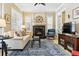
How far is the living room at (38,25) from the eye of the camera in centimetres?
523

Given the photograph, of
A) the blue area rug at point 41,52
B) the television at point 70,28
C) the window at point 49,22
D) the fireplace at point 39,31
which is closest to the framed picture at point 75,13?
the television at point 70,28

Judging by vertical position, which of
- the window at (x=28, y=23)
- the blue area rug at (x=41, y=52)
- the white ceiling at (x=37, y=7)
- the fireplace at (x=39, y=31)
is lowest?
the blue area rug at (x=41, y=52)

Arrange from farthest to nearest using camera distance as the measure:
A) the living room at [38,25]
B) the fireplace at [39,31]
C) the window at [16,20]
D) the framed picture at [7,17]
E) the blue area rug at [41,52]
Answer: the fireplace at [39,31] → the window at [16,20] → the framed picture at [7,17] → the living room at [38,25] → the blue area rug at [41,52]

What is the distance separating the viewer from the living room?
5234 mm

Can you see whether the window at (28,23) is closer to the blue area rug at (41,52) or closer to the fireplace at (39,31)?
the fireplace at (39,31)

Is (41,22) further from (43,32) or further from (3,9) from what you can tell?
(3,9)

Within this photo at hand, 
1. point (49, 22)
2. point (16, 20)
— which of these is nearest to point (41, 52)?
point (16, 20)

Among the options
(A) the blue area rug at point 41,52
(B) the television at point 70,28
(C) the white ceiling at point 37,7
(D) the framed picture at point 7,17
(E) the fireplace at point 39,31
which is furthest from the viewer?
(E) the fireplace at point 39,31

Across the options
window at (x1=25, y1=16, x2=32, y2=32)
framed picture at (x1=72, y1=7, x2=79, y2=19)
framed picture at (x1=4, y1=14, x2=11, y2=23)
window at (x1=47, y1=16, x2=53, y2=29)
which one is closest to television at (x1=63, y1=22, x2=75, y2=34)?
framed picture at (x1=72, y1=7, x2=79, y2=19)

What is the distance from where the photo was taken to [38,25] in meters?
8.95

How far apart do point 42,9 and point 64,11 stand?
150cm

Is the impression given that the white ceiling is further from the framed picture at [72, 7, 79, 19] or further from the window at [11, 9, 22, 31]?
the framed picture at [72, 7, 79, 19]

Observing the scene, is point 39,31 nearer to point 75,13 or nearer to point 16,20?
point 16,20

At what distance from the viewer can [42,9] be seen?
7773 millimetres
